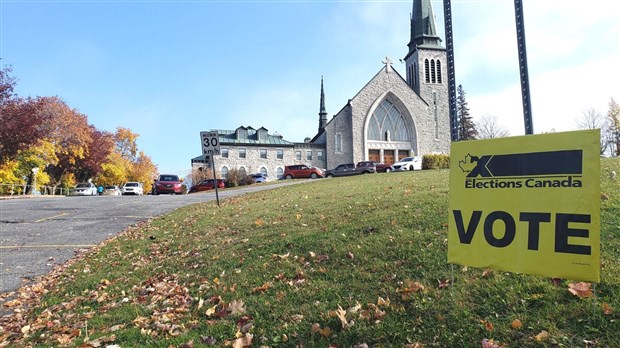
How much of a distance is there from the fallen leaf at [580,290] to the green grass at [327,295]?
66 mm

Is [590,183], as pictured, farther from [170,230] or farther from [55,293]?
[170,230]

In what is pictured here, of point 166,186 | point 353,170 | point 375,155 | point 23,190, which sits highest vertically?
point 375,155

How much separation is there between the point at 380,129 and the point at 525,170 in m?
59.6

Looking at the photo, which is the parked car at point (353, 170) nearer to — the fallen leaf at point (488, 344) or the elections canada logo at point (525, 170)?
the elections canada logo at point (525, 170)

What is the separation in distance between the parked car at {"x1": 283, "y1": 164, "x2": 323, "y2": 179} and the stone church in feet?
52.4

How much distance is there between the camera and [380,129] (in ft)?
203

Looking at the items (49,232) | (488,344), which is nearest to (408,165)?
(49,232)

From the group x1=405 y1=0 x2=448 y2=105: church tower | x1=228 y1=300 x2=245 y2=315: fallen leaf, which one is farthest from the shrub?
x1=405 y1=0 x2=448 y2=105: church tower

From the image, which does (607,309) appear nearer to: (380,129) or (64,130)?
(64,130)

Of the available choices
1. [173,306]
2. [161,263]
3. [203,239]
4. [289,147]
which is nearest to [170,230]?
[203,239]

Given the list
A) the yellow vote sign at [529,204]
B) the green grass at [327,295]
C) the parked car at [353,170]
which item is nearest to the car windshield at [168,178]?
the parked car at [353,170]

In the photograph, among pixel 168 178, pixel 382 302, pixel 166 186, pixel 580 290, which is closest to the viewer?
pixel 580 290

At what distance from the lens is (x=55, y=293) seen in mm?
6066

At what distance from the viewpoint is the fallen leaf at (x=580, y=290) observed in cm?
345
